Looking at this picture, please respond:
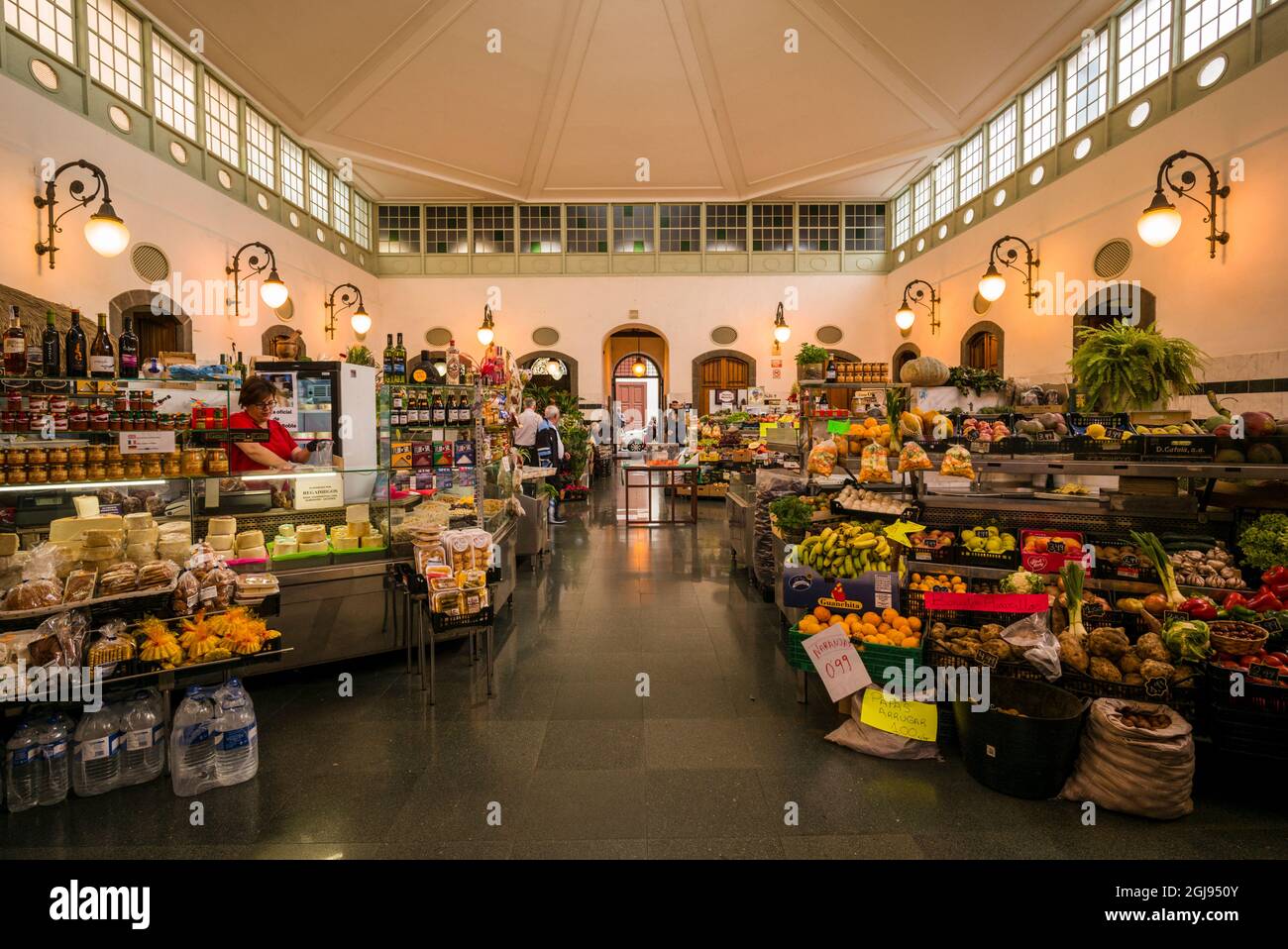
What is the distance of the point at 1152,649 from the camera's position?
9.14 feet

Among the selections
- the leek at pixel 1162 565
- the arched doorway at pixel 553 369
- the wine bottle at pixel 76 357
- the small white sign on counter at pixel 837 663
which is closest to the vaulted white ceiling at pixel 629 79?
the arched doorway at pixel 553 369

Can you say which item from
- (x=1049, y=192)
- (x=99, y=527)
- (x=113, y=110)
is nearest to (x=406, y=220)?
(x=113, y=110)

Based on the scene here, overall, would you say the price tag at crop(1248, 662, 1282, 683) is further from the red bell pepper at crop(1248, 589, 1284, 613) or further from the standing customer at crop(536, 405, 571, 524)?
the standing customer at crop(536, 405, 571, 524)

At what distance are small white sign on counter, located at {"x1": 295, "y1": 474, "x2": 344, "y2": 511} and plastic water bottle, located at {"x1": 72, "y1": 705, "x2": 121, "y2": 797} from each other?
1.51 m

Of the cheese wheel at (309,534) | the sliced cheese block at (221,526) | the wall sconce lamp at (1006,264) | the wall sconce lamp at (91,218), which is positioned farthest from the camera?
the wall sconce lamp at (1006,264)

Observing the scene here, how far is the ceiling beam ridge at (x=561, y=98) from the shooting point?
30.9 ft

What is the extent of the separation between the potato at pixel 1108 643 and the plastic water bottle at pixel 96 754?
167 inches

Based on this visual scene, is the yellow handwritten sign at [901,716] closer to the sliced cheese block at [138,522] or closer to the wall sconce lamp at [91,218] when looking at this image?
the sliced cheese block at [138,522]

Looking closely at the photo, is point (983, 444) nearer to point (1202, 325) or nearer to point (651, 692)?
point (651, 692)

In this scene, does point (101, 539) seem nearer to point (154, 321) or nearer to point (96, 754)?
point (96, 754)

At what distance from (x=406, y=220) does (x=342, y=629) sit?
13575 millimetres

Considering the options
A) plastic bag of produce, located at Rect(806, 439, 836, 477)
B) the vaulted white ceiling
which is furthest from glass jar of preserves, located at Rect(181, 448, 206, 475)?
the vaulted white ceiling

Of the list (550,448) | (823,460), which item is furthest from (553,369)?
(823,460)
